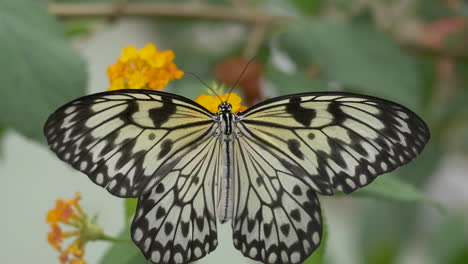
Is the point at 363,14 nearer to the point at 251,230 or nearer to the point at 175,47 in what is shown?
the point at 175,47

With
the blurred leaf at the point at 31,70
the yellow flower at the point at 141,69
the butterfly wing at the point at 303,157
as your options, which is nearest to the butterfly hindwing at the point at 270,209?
the butterfly wing at the point at 303,157

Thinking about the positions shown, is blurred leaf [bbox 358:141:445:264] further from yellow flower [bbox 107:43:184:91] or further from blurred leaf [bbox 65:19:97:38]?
yellow flower [bbox 107:43:184:91]

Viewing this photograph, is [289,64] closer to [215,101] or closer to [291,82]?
[291,82]

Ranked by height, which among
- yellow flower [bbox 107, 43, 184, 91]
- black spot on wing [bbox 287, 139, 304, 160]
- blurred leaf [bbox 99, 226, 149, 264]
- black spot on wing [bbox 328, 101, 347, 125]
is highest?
yellow flower [bbox 107, 43, 184, 91]

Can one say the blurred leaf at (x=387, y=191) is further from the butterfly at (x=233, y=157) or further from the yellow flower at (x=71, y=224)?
the yellow flower at (x=71, y=224)

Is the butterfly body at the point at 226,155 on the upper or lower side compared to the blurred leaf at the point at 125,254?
upper

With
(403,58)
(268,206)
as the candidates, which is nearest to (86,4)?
(403,58)

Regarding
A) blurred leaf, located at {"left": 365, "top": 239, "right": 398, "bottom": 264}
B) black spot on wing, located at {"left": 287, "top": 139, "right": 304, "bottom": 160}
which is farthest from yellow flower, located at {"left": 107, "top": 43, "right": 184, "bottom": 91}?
blurred leaf, located at {"left": 365, "top": 239, "right": 398, "bottom": 264}
